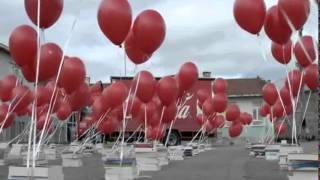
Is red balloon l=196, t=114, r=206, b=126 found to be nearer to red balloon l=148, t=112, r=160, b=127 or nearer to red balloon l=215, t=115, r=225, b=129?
red balloon l=215, t=115, r=225, b=129

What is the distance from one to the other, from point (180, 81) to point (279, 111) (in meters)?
6.44

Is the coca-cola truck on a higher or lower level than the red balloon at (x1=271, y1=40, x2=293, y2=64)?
lower

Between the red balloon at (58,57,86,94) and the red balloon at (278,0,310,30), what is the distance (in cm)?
526

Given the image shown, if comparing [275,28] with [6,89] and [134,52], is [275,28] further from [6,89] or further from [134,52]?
[6,89]

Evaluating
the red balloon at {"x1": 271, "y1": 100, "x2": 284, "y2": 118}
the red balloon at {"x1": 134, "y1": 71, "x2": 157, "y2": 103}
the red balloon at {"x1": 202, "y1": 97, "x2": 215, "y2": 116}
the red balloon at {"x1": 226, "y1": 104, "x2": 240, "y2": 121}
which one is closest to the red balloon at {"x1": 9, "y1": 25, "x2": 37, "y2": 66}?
the red balloon at {"x1": 134, "y1": 71, "x2": 157, "y2": 103}

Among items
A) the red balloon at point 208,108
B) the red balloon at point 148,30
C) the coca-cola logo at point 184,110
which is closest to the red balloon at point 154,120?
the red balloon at point 208,108

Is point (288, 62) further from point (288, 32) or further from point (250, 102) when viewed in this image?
point (250, 102)

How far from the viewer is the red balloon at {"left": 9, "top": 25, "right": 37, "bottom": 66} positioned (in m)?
10.4

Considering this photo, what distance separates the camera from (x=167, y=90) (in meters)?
18.1

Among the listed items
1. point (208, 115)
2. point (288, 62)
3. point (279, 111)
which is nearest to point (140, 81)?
point (288, 62)

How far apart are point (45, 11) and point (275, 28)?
16.2 feet

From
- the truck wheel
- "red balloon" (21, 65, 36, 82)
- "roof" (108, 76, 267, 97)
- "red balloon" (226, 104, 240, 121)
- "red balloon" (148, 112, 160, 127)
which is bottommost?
the truck wheel

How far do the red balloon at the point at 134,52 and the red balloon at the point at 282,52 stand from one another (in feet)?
12.9

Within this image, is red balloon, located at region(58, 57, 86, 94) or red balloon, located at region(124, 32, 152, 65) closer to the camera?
red balloon, located at region(124, 32, 152, 65)
